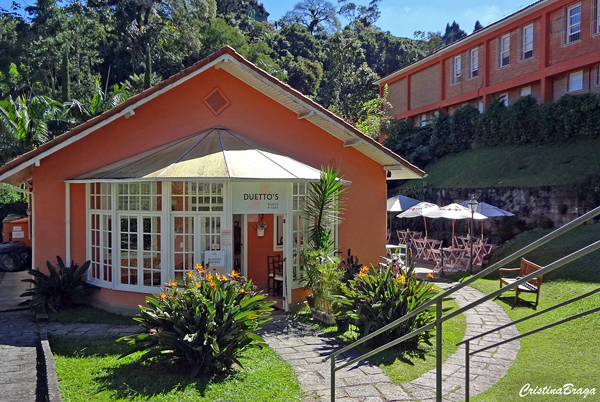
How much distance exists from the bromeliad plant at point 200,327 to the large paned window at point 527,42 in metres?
22.7

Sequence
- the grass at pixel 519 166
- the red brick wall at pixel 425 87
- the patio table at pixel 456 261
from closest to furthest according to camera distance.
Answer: the patio table at pixel 456 261, the grass at pixel 519 166, the red brick wall at pixel 425 87

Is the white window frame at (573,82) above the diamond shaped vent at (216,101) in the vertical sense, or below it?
above

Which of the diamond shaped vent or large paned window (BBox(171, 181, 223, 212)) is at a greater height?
the diamond shaped vent

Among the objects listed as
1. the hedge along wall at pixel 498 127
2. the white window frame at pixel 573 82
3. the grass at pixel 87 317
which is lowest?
the grass at pixel 87 317

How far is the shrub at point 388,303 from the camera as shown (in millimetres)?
7793

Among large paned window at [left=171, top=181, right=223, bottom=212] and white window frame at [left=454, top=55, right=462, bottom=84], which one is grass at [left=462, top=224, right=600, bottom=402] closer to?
large paned window at [left=171, top=181, right=223, bottom=212]

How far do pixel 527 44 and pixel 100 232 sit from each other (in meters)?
22.5

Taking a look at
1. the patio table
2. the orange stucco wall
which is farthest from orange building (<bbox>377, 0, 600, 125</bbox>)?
the orange stucco wall

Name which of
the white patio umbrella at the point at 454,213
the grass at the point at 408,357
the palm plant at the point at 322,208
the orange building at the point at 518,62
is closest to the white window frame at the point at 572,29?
the orange building at the point at 518,62

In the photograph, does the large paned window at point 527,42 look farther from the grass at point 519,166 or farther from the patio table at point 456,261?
the patio table at point 456,261

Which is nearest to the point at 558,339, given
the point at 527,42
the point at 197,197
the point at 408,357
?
the point at 408,357

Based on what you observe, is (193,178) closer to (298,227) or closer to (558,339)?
(298,227)

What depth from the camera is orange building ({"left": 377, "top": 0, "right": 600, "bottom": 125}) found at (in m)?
21.3

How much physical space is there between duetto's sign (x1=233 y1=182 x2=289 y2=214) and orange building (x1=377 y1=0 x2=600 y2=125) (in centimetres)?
1781
